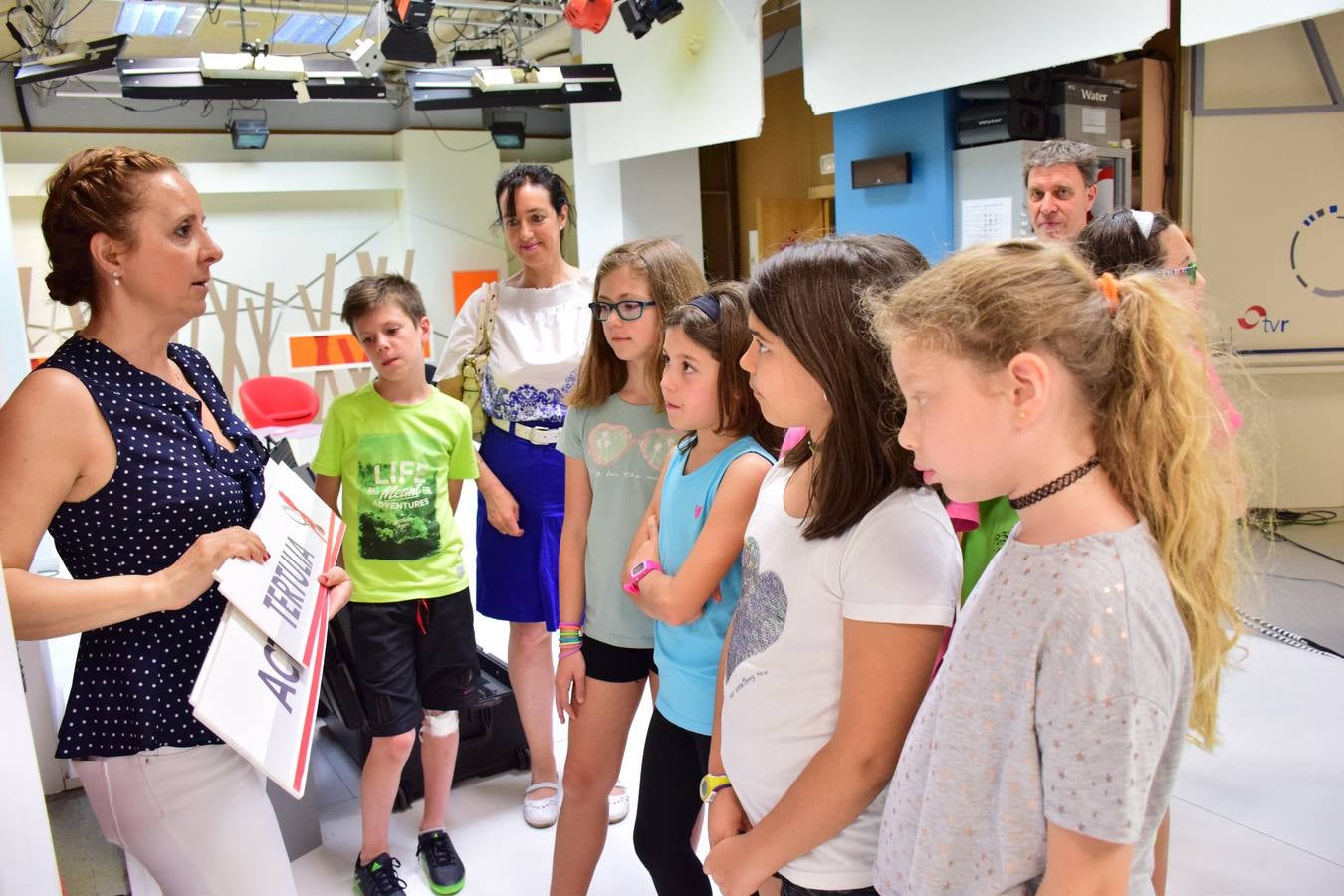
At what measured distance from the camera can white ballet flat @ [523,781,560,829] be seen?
8.54 ft

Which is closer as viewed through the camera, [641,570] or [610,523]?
[641,570]

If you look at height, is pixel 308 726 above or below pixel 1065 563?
below

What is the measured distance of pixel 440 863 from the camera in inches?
92.8

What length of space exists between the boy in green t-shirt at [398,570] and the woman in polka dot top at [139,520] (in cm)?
85

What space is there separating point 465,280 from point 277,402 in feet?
15.5

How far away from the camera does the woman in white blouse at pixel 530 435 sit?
2.57 meters

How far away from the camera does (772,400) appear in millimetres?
1249

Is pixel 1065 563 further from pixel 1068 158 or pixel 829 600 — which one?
pixel 1068 158

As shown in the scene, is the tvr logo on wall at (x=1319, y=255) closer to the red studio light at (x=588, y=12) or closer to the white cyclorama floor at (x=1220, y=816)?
the white cyclorama floor at (x=1220, y=816)

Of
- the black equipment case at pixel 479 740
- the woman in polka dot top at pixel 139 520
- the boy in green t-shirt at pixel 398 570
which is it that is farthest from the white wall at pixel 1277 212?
the woman in polka dot top at pixel 139 520

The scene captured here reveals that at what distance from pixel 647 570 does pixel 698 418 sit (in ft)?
0.87

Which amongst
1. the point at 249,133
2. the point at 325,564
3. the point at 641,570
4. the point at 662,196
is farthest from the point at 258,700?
the point at 249,133

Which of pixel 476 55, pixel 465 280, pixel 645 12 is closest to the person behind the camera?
pixel 645 12

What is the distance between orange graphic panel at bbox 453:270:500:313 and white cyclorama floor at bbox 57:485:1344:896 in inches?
279
